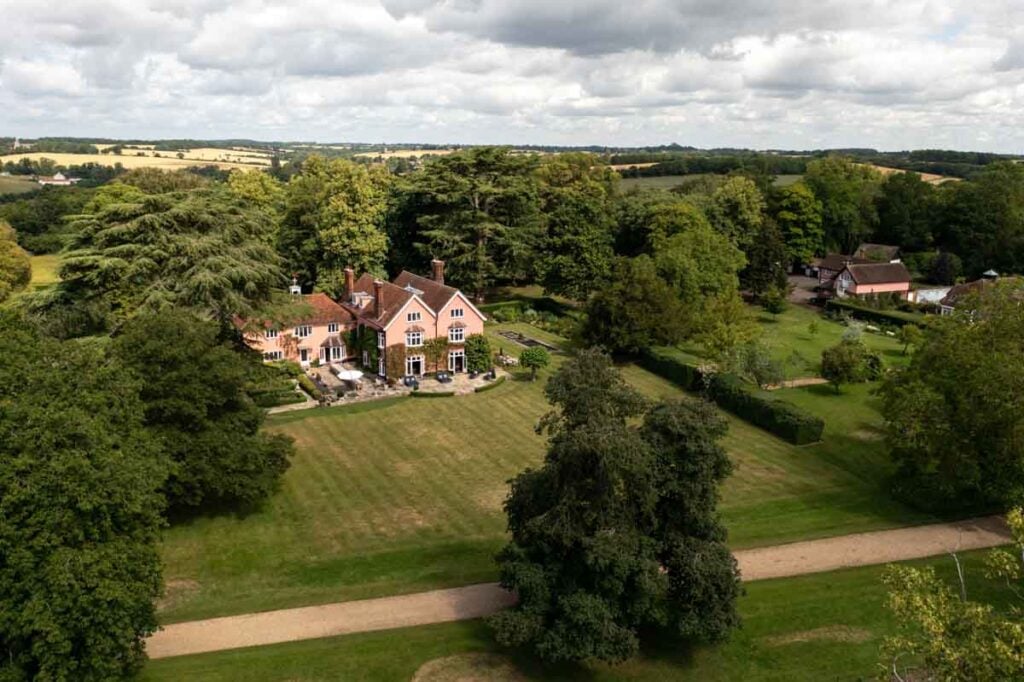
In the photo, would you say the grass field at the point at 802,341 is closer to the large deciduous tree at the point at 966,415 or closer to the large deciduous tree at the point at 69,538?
the large deciduous tree at the point at 966,415

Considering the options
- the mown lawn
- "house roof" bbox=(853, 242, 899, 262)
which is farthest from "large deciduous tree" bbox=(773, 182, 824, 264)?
the mown lawn

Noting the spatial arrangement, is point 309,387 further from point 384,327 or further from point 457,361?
point 457,361

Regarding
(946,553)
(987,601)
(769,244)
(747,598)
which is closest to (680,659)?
(747,598)

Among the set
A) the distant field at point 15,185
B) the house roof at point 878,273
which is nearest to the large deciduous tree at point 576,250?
the house roof at point 878,273

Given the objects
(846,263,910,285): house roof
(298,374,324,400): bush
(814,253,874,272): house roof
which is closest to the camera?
(298,374,324,400): bush

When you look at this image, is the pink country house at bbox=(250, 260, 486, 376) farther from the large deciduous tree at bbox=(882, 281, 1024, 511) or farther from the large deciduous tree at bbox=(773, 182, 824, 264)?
the large deciduous tree at bbox=(773, 182, 824, 264)

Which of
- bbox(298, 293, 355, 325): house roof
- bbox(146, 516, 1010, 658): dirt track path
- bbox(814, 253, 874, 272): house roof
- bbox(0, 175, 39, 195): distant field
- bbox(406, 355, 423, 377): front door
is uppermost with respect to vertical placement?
bbox(0, 175, 39, 195): distant field
